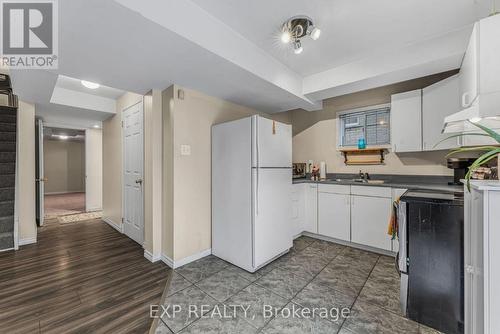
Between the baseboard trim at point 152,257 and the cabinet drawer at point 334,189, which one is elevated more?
the cabinet drawer at point 334,189

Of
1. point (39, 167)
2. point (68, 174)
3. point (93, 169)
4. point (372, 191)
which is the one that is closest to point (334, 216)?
point (372, 191)

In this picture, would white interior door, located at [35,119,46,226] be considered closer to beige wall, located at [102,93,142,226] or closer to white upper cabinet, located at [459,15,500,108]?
beige wall, located at [102,93,142,226]

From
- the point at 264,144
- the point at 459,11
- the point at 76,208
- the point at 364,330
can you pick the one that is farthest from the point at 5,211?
the point at 459,11

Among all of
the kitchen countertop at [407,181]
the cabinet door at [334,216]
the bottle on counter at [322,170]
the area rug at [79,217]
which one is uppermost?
the bottle on counter at [322,170]

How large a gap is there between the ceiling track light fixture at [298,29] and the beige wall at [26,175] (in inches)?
159

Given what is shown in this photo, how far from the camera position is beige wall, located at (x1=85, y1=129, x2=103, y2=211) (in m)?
5.50

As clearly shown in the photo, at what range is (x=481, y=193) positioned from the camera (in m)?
1.01

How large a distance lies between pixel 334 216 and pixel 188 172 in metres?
2.26

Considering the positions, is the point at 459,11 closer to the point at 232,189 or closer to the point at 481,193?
the point at 481,193

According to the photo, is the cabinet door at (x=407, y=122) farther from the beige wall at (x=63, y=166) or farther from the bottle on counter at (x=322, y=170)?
the beige wall at (x=63, y=166)

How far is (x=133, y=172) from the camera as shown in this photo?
3.41 m

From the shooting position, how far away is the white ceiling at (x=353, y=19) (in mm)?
1688

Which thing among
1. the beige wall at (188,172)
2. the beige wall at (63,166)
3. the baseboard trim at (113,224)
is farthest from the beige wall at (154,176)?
the beige wall at (63,166)

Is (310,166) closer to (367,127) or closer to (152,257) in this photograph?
(367,127)
